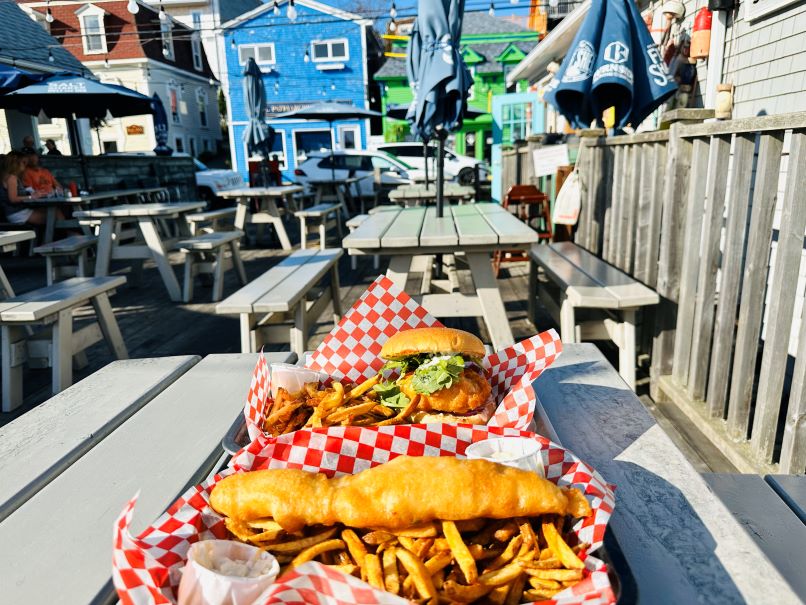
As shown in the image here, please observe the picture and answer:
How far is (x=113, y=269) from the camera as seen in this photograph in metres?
9.16

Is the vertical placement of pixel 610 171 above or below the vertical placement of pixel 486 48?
below

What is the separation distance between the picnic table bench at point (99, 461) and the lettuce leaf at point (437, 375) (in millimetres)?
486

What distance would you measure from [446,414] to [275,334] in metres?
3.06

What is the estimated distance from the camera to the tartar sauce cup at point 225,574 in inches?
29.2

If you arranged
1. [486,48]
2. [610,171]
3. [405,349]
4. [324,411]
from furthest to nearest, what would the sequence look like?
[486,48] → [610,171] → [405,349] → [324,411]

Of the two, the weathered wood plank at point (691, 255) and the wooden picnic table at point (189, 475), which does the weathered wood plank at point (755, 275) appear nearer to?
the weathered wood plank at point (691, 255)

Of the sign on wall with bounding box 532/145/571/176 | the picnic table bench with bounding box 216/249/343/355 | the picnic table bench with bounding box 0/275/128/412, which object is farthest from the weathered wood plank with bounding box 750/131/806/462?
the sign on wall with bounding box 532/145/571/176

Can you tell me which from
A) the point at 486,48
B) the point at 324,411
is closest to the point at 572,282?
the point at 324,411

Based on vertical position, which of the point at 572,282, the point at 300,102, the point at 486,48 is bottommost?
the point at 572,282

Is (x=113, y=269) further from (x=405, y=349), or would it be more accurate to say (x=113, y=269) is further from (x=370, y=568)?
(x=370, y=568)

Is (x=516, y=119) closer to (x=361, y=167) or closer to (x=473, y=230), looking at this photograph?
(x=361, y=167)

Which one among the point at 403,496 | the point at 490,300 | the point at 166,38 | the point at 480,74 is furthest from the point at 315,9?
the point at 403,496

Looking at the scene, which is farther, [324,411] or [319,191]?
[319,191]

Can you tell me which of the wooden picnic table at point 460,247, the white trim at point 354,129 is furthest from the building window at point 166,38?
the wooden picnic table at point 460,247
